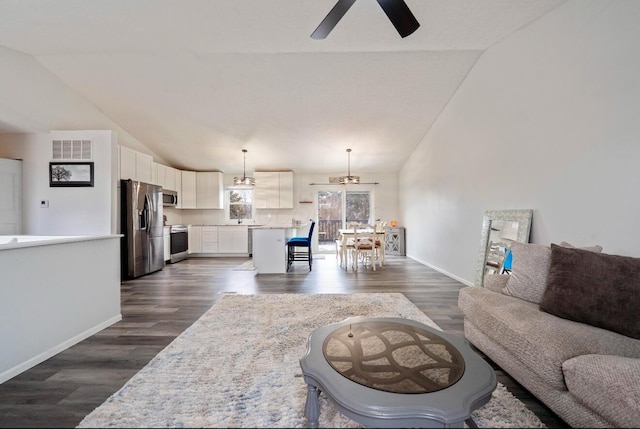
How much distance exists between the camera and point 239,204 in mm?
6973


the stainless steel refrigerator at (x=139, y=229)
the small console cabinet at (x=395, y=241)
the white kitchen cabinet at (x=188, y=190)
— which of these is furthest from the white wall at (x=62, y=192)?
the small console cabinet at (x=395, y=241)

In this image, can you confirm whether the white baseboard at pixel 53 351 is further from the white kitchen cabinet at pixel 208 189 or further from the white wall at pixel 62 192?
the white kitchen cabinet at pixel 208 189

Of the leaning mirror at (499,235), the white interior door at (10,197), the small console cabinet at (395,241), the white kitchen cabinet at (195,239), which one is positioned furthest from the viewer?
the small console cabinet at (395,241)

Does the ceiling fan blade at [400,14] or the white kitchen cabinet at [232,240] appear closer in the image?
the ceiling fan blade at [400,14]

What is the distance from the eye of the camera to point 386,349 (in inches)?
45.9

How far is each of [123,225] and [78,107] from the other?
1940 millimetres

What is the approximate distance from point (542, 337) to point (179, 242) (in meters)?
6.29

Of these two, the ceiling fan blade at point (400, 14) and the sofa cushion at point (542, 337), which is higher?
the ceiling fan blade at point (400, 14)

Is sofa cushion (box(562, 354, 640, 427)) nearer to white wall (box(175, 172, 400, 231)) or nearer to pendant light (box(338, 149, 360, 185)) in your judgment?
pendant light (box(338, 149, 360, 185))

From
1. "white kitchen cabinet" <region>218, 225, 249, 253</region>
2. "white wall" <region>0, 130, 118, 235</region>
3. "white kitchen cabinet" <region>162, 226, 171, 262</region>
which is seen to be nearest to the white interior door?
"white wall" <region>0, 130, 118, 235</region>

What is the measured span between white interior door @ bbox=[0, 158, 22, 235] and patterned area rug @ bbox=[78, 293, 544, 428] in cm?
339

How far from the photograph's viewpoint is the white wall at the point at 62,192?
11.7 ft

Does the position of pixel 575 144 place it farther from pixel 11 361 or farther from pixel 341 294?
pixel 11 361

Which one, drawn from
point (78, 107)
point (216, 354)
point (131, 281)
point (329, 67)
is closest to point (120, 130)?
point (78, 107)
